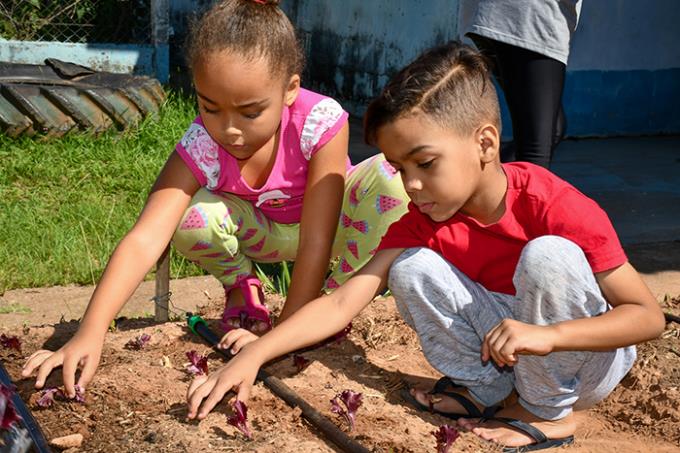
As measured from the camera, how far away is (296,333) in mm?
2904

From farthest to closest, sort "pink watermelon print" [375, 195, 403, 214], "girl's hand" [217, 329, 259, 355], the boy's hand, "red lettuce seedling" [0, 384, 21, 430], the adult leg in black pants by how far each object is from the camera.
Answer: the adult leg in black pants
"pink watermelon print" [375, 195, 403, 214]
"girl's hand" [217, 329, 259, 355]
the boy's hand
"red lettuce seedling" [0, 384, 21, 430]

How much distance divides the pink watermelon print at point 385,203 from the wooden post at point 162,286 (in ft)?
A: 2.65

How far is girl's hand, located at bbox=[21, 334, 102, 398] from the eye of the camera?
2.87 metres

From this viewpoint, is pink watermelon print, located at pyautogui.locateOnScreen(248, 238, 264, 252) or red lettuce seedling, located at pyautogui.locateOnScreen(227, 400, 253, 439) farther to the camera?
pink watermelon print, located at pyautogui.locateOnScreen(248, 238, 264, 252)

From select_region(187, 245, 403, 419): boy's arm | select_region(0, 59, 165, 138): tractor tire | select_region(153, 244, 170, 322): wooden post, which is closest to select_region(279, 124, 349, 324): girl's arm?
select_region(187, 245, 403, 419): boy's arm

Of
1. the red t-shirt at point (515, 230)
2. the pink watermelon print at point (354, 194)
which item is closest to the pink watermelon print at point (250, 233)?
the pink watermelon print at point (354, 194)

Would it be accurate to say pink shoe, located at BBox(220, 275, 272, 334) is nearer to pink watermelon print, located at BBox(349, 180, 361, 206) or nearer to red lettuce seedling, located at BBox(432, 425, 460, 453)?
pink watermelon print, located at BBox(349, 180, 361, 206)

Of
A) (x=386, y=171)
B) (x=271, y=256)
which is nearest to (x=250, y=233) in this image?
(x=271, y=256)

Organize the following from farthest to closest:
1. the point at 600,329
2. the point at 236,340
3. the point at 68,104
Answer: the point at 68,104, the point at 236,340, the point at 600,329

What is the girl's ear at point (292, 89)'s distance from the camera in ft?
11.2

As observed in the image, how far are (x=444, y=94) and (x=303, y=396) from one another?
3.44 feet

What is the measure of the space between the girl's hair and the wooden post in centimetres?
83

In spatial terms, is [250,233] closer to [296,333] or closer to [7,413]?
[296,333]

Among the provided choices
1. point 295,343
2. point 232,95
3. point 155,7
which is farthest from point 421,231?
point 155,7
